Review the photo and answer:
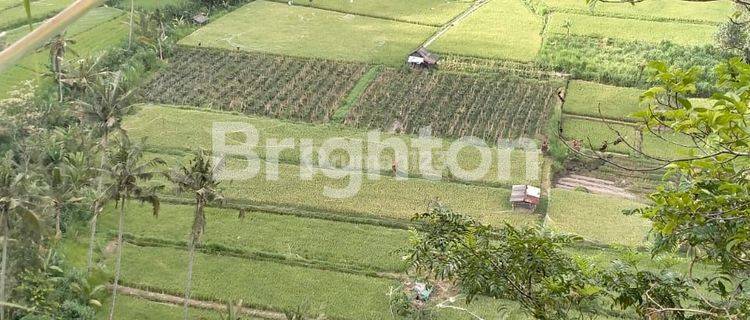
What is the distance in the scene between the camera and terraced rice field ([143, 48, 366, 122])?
27.8 metres

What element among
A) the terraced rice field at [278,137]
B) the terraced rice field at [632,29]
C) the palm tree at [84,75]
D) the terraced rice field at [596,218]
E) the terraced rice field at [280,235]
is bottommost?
the terraced rice field at [596,218]

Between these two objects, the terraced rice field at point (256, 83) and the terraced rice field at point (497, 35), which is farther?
the terraced rice field at point (497, 35)

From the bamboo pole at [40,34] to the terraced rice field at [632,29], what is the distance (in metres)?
37.1

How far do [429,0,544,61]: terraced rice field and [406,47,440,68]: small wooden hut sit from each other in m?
1.59

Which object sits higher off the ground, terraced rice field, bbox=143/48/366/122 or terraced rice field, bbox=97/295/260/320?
terraced rice field, bbox=143/48/366/122

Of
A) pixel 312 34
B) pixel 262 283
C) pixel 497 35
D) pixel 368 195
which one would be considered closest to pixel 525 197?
pixel 368 195

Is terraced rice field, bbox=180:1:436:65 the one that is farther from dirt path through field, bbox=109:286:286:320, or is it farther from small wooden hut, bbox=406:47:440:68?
dirt path through field, bbox=109:286:286:320

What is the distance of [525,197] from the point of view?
21.6 meters

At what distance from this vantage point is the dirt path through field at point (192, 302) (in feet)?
Result: 56.3

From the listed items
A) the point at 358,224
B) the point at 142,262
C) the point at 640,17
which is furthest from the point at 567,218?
the point at 640,17

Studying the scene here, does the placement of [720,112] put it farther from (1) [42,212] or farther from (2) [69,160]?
(2) [69,160]

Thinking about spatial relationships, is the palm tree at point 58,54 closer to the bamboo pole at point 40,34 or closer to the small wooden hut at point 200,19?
the small wooden hut at point 200,19

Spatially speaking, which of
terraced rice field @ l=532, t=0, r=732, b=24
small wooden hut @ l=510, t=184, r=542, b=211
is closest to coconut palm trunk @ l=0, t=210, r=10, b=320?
small wooden hut @ l=510, t=184, r=542, b=211

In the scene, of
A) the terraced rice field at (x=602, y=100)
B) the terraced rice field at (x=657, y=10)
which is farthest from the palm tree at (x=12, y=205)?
the terraced rice field at (x=657, y=10)
